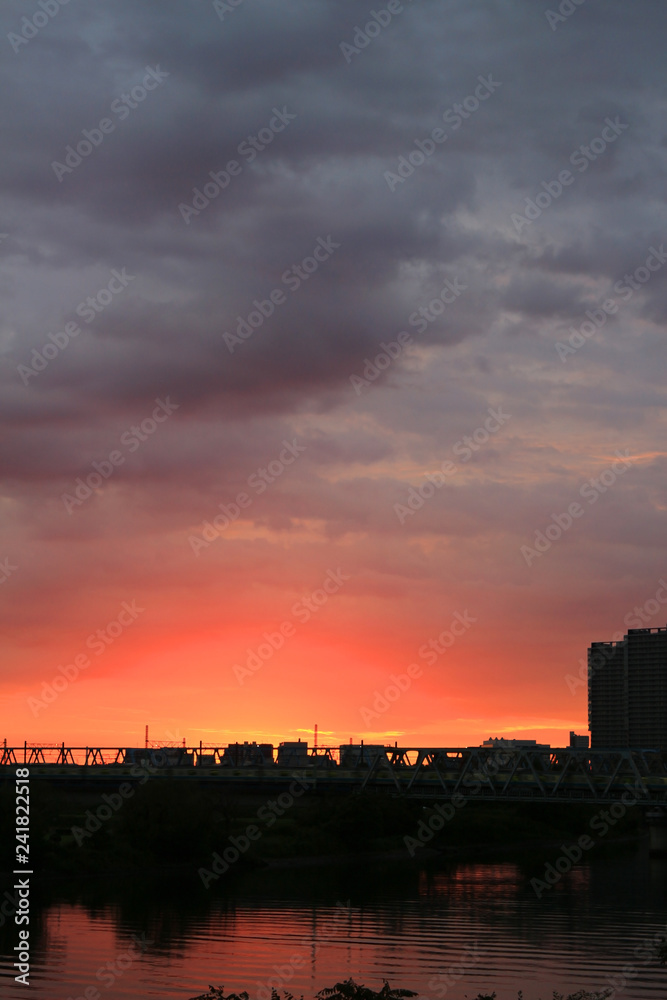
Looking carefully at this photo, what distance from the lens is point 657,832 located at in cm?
17388

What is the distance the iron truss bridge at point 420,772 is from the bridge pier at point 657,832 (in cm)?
597

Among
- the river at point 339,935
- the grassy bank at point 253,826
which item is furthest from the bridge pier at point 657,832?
the river at point 339,935

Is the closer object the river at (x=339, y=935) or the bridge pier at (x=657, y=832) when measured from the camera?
the river at (x=339, y=935)

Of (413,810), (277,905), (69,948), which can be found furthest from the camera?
(413,810)

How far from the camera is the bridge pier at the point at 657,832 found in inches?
5295

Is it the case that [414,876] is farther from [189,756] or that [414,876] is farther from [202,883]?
[189,756]

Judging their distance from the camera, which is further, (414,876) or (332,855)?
(332,855)

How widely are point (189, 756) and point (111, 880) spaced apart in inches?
2746

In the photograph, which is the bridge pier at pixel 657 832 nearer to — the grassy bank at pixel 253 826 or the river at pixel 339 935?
the grassy bank at pixel 253 826

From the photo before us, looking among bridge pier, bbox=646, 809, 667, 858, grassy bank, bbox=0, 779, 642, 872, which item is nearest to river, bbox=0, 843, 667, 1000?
grassy bank, bbox=0, 779, 642, 872

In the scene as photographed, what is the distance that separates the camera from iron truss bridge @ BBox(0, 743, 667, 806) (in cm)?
12069

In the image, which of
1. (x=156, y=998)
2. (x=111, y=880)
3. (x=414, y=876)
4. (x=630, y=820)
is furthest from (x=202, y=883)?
(x=630, y=820)

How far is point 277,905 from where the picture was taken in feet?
268

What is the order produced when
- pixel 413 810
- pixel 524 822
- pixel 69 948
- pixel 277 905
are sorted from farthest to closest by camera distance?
1. pixel 524 822
2. pixel 413 810
3. pixel 277 905
4. pixel 69 948
